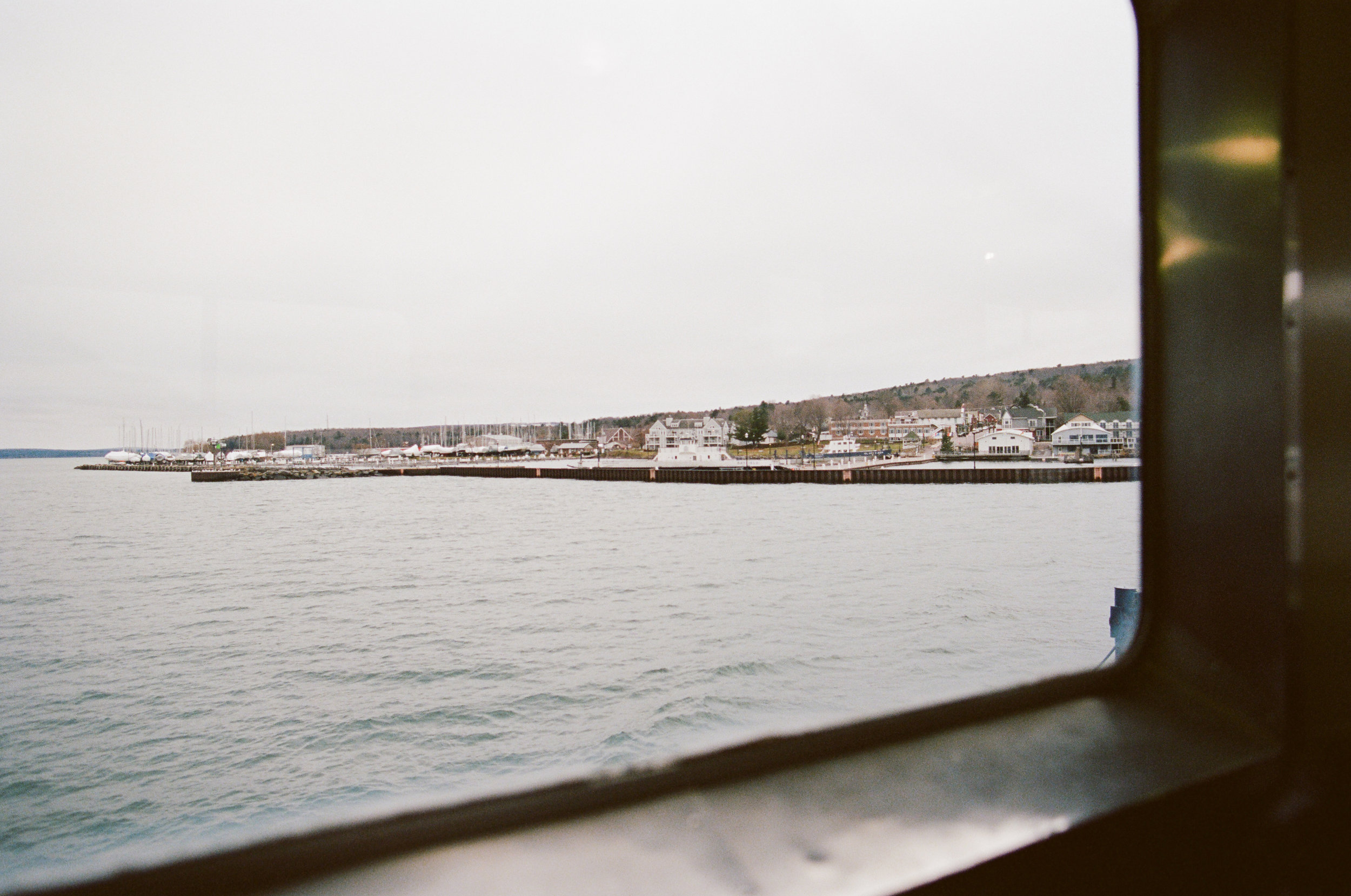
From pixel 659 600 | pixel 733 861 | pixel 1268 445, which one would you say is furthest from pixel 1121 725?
pixel 659 600

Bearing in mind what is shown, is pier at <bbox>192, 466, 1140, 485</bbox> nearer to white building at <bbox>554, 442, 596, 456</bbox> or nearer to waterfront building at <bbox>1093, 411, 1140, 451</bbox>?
white building at <bbox>554, 442, 596, 456</bbox>

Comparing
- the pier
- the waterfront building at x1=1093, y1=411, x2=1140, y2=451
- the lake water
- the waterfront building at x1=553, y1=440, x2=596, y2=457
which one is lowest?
the lake water

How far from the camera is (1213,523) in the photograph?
1457 mm

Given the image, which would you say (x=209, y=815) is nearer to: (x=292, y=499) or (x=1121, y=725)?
(x=1121, y=725)

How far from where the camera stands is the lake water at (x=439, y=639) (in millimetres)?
7848

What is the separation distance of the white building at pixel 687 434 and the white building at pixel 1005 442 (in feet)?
49.6

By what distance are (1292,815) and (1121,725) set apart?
309 mm

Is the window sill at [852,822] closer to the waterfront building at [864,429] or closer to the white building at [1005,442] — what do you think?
the white building at [1005,442]

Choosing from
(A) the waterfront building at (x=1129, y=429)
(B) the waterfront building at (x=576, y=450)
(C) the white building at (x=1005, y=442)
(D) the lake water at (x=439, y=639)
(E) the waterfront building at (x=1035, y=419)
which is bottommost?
(D) the lake water at (x=439, y=639)

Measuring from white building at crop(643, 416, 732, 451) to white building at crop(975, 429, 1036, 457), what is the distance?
15.1 m

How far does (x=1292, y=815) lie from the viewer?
1319mm

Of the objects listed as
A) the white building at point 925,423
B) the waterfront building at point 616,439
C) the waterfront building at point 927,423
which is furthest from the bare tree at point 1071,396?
the waterfront building at point 616,439

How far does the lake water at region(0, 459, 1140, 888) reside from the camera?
785 cm

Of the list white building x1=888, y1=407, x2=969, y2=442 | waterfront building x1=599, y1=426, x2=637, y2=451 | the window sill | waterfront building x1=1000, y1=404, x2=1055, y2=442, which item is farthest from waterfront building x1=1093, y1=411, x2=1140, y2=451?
waterfront building x1=599, y1=426, x2=637, y2=451
